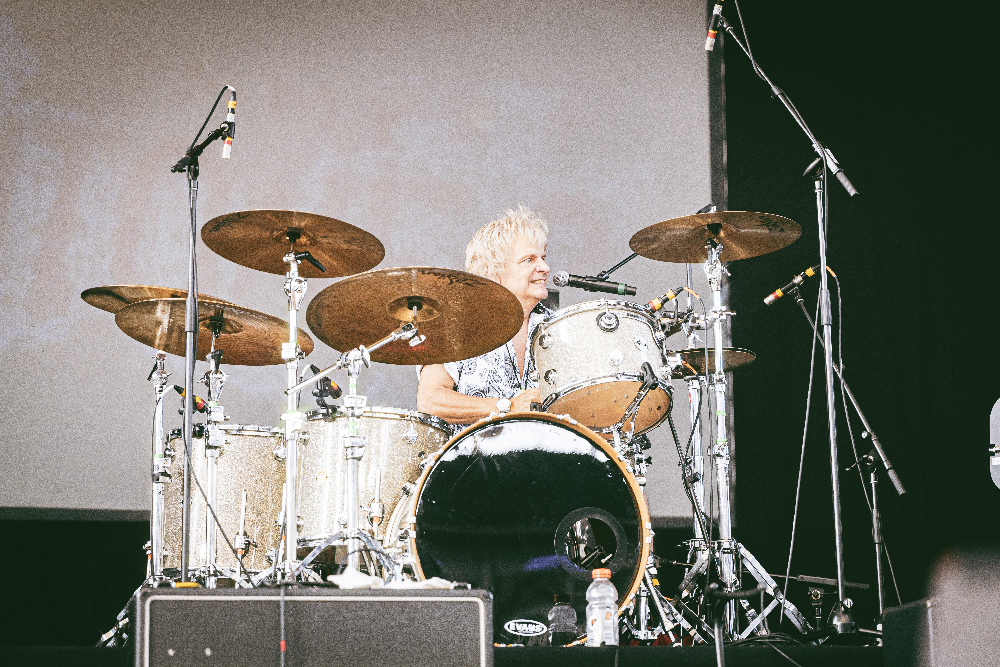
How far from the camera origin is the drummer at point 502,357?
4027 mm

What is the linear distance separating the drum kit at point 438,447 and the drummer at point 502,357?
7.0 inches

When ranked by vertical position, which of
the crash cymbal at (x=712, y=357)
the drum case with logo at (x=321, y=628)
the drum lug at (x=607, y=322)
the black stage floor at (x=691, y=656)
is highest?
the drum lug at (x=607, y=322)

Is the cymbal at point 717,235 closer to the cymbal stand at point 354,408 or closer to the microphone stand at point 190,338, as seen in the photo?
the cymbal stand at point 354,408

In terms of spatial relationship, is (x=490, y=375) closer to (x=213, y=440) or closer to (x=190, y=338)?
(x=213, y=440)

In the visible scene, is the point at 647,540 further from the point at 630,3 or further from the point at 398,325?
the point at 630,3

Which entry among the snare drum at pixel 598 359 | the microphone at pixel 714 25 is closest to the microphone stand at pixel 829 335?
the microphone at pixel 714 25

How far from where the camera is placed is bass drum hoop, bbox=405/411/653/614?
10.5ft

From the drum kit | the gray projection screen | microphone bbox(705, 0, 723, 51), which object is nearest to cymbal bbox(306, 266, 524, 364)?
the drum kit

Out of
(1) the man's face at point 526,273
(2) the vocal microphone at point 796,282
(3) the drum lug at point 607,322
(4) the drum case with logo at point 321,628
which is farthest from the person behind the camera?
(1) the man's face at point 526,273

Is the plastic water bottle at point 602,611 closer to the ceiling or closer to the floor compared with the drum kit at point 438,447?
closer to the floor

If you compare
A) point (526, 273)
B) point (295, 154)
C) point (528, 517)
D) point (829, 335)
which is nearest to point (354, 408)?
point (528, 517)

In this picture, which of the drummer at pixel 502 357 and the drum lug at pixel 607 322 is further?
the drummer at pixel 502 357

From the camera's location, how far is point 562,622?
313 centimetres

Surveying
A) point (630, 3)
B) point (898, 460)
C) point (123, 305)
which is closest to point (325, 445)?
point (123, 305)
